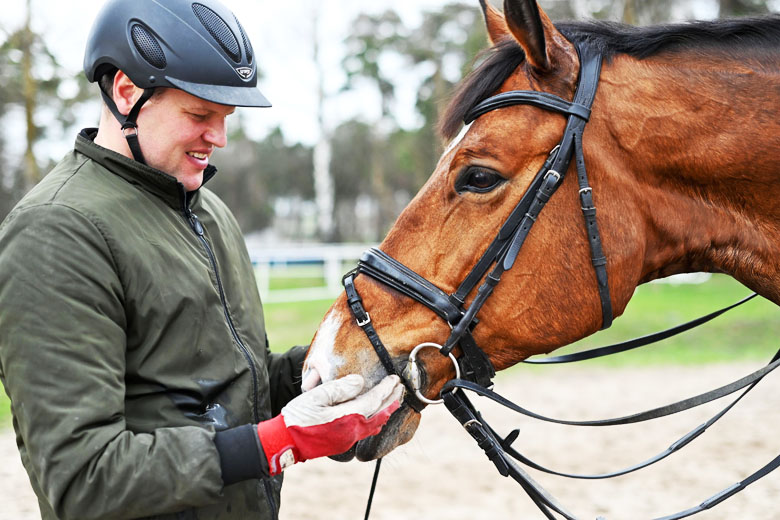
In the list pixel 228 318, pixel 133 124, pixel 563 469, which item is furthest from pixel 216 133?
pixel 563 469

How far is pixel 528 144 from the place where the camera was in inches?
85.4

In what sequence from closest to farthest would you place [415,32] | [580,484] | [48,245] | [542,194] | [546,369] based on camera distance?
[48,245]
[542,194]
[580,484]
[546,369]
[415,32]

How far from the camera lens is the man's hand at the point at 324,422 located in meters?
1.82

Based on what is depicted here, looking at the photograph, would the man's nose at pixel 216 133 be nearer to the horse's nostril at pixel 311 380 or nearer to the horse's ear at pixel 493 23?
the horse's nostril at pixel 311 380

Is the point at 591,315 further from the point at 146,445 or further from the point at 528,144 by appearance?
the point at 146,445

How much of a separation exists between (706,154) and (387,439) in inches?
56.2

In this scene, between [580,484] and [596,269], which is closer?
[596,269]

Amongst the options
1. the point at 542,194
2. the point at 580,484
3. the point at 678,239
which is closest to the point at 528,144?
the point at 542,194

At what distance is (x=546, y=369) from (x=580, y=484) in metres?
4.62

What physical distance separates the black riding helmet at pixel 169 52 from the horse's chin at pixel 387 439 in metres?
1.17

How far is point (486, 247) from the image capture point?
2168 mm

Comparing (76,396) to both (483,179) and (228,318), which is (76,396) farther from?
(483,179)

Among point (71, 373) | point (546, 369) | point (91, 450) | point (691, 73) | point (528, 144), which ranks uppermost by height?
point (691, 73)

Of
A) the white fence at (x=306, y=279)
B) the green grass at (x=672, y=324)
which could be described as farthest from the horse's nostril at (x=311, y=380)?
the white fence at (x=306, y=279)
